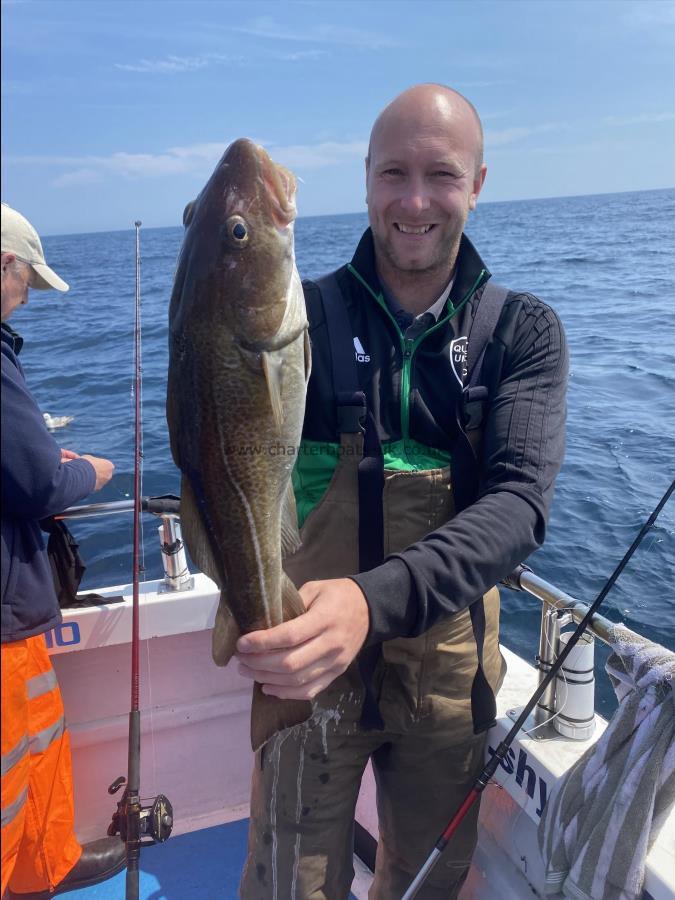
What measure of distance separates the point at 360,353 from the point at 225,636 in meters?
1.10

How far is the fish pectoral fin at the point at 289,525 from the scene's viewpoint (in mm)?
1845

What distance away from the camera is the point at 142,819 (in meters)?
2.80

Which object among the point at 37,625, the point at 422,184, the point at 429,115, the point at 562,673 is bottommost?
the point at 562,673

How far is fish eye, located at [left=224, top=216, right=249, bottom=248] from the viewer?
1752mm

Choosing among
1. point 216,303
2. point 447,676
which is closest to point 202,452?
point 216,303

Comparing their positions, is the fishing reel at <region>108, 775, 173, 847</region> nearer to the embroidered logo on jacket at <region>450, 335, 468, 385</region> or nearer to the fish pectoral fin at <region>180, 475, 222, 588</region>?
the fish pectoral fin at <region>180, 475, 222, 588</region>

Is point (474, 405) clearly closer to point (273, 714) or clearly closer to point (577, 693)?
point (273, 714)

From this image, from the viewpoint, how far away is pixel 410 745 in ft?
8.30

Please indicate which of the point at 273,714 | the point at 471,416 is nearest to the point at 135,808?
the point at 273,714

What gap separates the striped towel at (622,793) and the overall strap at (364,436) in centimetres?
93

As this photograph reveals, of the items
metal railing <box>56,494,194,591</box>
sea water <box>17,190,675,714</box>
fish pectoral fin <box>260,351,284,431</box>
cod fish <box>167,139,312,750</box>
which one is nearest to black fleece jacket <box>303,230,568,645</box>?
cod fish <box>167,139,312,750</box>

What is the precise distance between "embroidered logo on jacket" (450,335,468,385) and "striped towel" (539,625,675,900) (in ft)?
3.52

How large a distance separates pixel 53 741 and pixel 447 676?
1.81m

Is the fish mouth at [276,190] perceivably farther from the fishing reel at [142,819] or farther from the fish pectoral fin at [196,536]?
the fishing reel at [142,819]
